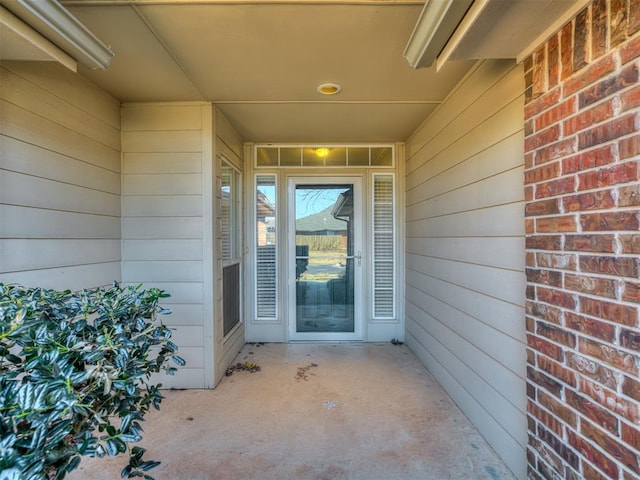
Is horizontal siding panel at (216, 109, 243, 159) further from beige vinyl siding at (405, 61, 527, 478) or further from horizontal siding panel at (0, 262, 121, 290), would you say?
beige vinyl siding at (405, 61, 527, 478)

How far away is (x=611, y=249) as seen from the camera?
1.15 metres

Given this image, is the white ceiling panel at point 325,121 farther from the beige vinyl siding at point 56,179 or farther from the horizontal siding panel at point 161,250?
the horizontal siding panel at point 161,250

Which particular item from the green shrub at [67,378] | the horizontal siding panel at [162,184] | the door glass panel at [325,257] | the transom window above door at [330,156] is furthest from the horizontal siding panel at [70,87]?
the door glass panel at [325,257]

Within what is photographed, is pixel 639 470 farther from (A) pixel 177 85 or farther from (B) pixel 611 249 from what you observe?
(A) pixel 177 85

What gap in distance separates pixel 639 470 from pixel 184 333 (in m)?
2.74

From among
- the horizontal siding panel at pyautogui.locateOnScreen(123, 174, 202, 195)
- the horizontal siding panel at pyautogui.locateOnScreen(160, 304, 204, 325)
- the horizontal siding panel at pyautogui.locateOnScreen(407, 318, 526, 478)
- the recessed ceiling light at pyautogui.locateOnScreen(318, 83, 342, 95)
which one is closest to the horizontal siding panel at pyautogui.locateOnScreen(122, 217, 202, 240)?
the horizontal siding panel at pyautogui.locateOnScreen(123, 174, 202, 195)

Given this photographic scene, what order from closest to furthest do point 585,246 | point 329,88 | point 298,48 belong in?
→ point 585,246 → point 298,48 → point 329,88

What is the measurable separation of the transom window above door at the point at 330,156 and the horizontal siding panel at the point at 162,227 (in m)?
1.38

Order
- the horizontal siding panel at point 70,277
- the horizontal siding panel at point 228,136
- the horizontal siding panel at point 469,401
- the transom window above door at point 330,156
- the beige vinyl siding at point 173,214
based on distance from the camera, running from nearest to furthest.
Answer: the horizontal siding panel at point 469,401 → the horizontal siding panel at point 70,277 → the beige vinyl siding at point 173,214 → the horizontal siding panel at point 228,136 → the transom window above door at point 330,156

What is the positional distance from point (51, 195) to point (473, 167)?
2.73 metres

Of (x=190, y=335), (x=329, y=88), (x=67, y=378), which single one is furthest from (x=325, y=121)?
(x=67, y=378)

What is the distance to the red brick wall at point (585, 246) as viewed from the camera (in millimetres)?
1086

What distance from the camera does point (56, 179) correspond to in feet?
6.70

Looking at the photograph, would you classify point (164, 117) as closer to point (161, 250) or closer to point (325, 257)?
point (161, 250)
